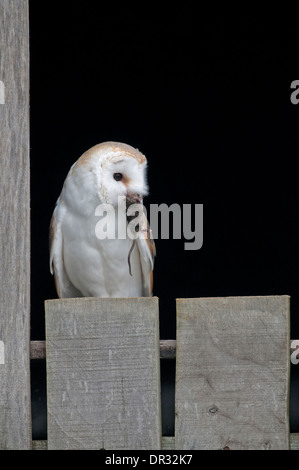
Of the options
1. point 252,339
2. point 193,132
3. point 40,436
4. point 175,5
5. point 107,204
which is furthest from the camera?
point 193,132

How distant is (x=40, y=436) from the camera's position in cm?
411

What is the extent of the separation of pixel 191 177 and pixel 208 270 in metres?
0.58

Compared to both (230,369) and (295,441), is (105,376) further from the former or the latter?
(295,441)

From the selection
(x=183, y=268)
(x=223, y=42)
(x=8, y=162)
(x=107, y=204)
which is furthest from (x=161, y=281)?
(x=8, y=162)

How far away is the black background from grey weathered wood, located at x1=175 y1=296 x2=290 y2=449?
8.54 feet

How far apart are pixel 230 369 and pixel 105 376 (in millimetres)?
368

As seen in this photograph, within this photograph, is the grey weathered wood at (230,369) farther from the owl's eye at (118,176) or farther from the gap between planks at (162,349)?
the owl's eye at (118,176)

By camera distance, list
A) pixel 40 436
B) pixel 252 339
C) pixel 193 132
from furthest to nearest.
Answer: pixel 193 132 < pixel 40 436 < pixel 252 339

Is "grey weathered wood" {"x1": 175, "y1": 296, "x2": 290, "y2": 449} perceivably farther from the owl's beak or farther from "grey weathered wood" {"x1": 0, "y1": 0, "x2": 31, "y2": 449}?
the owl's beak

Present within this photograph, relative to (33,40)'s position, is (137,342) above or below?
below

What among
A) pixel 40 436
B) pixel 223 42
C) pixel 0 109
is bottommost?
pixel 40 436

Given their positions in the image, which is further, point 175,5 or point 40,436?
point 175,5

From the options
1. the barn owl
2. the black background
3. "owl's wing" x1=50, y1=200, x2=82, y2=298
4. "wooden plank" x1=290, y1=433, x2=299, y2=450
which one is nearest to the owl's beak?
the barn owl

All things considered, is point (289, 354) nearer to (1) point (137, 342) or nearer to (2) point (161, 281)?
(1) point (137, 342)
